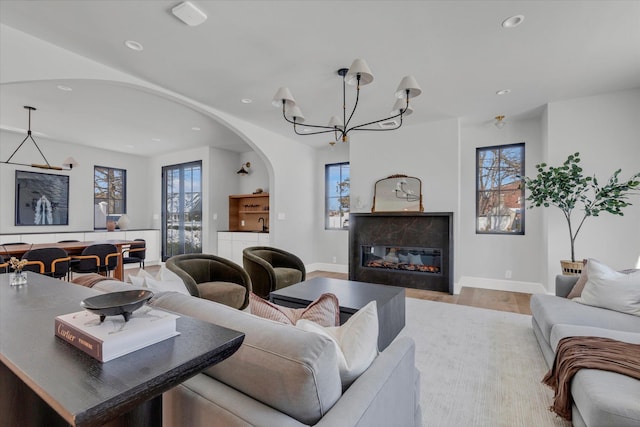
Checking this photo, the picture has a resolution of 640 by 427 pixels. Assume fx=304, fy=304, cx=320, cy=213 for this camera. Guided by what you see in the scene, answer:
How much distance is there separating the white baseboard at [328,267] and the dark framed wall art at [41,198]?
5137mm

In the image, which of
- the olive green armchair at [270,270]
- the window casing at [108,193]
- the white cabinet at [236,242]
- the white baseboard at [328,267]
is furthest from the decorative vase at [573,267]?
the window casing at [108,193]

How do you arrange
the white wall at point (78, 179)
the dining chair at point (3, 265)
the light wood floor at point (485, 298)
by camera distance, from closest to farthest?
1. the dining chair at point (3, 265)
2. the light wood floor at point (485, 298)
3. the white wall at point (78, 179)

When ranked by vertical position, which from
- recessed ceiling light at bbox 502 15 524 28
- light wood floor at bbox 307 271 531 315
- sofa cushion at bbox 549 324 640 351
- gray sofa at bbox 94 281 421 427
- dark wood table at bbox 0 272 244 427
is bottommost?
light wood floor at bbox 307 271 531 315

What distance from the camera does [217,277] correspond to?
3564mm

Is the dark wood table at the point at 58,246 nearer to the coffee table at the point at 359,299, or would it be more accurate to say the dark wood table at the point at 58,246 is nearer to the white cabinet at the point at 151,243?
the white cabinet at the point at 151,243

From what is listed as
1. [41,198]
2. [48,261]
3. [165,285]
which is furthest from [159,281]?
[41,198]

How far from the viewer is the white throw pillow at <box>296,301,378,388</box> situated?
3.29ft

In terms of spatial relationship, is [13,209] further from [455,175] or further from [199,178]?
[455,175]

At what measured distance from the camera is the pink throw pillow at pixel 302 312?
Result: 4.08 feet

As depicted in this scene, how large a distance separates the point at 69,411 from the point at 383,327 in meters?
2.24

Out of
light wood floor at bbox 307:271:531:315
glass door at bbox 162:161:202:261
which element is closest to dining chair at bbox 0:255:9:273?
glass door at bbox 162:161:202:261

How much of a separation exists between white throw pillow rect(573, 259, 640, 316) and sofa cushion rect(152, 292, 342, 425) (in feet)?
8.46

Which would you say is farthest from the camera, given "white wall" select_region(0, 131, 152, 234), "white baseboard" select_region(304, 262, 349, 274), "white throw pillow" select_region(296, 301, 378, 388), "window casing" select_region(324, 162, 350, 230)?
"window casing" select_region(324, 162, 350, 230)

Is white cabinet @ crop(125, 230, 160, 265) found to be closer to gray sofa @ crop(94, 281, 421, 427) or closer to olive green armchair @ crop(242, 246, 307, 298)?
olive green armchair @ crop(242, 246, 307, 298)
